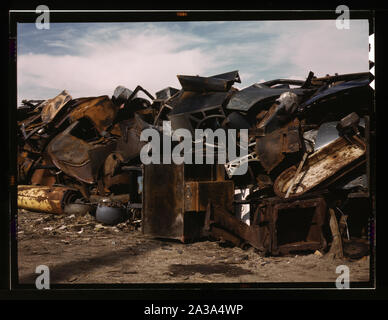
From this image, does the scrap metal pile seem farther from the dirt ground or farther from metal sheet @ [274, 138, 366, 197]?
the dirt ground

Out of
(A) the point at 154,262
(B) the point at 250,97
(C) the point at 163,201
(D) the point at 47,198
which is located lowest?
(A) the point at 154,262

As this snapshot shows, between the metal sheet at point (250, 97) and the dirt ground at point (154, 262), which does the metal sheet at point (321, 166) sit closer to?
the dirt ground at point (154, 262)

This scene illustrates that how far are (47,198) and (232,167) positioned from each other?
13.5 feet

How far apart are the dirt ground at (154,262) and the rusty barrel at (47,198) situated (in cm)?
119

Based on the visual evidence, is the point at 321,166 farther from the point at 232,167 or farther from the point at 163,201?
the point at 163,201

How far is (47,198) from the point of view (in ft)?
26.2

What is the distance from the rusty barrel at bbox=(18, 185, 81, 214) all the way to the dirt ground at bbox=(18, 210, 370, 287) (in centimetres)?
119

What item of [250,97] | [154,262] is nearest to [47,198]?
[154,262]

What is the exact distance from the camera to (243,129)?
21.4 ft

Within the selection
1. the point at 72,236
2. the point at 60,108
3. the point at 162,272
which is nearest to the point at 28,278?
the point at 162,272

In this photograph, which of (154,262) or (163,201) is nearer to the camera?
(154,262)

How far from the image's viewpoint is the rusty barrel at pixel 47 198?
7.88 metres

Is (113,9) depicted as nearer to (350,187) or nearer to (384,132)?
(384,132)

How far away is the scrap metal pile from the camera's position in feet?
16.8
